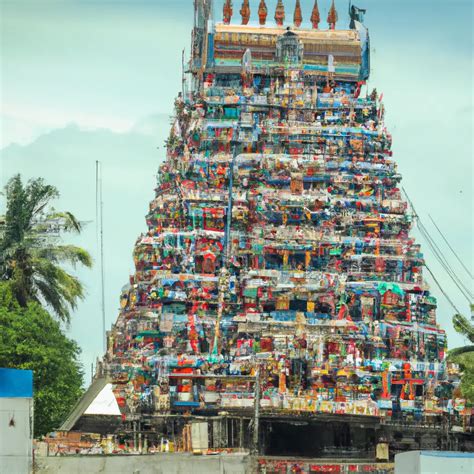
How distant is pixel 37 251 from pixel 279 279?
13.9 metres

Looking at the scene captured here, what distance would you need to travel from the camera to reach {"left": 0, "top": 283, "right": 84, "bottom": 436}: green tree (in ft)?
271

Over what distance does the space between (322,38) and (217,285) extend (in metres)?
15.8

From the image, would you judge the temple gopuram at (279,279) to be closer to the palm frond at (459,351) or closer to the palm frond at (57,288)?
the palm frond at (57,288)

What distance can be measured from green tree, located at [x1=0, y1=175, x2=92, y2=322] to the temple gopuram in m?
5.40

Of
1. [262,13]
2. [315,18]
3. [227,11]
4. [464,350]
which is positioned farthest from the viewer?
[464,350]

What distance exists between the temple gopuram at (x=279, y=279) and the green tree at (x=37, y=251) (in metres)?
5.40

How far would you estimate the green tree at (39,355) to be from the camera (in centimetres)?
8269

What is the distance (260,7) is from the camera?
8869cm

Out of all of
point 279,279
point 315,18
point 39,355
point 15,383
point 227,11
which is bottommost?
point 15,383

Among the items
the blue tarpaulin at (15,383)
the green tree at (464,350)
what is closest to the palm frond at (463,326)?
the green tree at (464,350)

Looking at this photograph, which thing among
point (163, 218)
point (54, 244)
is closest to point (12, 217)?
point (54, 244)

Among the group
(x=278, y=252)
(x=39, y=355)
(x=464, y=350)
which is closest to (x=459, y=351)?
(x=464, y=350)

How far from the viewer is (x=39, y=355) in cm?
Result: 8294

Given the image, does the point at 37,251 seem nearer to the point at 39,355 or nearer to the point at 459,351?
the point at 39,355
